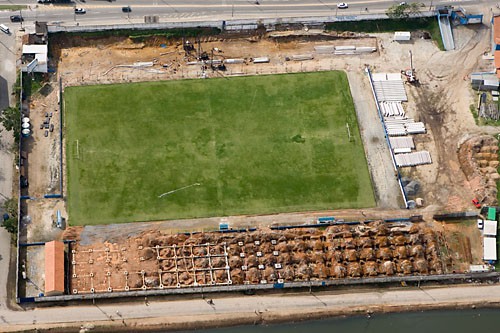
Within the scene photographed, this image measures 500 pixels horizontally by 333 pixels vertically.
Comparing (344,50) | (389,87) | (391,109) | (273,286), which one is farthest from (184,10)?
(273,286)

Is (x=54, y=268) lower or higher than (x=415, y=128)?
lower

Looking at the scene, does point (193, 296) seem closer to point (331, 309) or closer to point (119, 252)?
point (119, 252)

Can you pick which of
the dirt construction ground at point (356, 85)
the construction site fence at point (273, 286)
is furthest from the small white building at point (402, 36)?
the construction site fence at point (273, 286)

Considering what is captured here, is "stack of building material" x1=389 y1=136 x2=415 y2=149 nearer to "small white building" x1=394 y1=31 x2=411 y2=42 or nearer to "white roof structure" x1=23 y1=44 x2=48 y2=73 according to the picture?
"small white building" x1=394 y1=31 x2=411 y2=42

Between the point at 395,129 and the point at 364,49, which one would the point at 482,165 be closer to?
the point at 395,129

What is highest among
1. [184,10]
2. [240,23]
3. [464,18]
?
[184,10]

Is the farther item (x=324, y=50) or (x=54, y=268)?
(x=324, y=50)

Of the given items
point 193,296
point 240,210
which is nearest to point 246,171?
point 240,210

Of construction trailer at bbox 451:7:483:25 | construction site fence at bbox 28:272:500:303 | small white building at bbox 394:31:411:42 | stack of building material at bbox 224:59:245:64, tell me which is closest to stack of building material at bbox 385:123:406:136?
small white building at bbox 394:31:411:42
